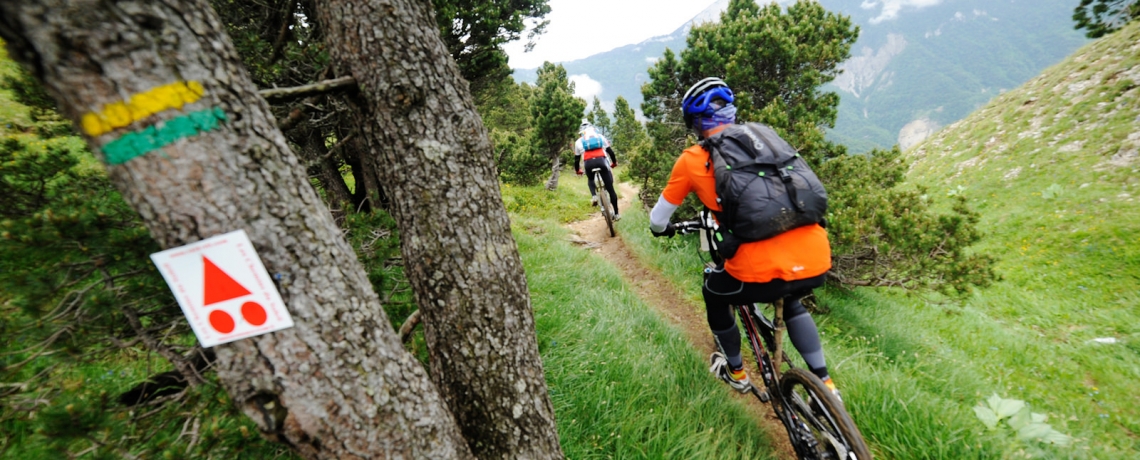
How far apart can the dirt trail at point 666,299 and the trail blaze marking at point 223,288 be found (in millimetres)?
3358

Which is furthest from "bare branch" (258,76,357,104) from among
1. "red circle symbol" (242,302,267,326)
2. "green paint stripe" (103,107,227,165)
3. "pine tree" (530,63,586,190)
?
"pine tree" (530,63,586,190)

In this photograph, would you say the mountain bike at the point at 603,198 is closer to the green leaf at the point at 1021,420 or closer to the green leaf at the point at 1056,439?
the green leaf at the point at 1021,420

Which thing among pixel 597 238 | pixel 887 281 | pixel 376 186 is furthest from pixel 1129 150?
pixel 376 186

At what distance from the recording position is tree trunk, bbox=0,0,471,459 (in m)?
0.98

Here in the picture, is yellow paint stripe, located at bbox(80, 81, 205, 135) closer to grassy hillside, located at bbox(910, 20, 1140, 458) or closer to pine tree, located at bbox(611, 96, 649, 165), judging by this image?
grassy hillside, located at bbox(910, 20, 1140, 458)

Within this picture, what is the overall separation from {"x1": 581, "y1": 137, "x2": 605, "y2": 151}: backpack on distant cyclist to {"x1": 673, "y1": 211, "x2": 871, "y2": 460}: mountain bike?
18.6 ft

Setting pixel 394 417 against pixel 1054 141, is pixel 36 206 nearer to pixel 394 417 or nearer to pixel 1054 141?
pixel 394 417

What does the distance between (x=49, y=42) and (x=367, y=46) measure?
0.95 metres

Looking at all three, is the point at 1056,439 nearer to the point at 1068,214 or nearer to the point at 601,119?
the point at 1068,214

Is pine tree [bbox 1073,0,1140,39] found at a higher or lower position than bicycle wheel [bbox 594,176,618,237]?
higher

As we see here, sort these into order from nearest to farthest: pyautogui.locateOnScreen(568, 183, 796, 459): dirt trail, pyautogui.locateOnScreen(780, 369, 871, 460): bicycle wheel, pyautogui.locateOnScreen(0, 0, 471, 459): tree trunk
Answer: pyautogui.locateOnScreen(0, 0, 471, 459): tree trunk < pyautogui.locateOnScreen(780, 369, 871, 460): bicycle wheel < pyautogui.locateOnScreen(568, 183, 796, 459): dirt trail

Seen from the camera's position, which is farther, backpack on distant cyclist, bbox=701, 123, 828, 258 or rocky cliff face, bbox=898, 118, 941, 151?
rocky cliff face, bbox=898, 118, 941, 151

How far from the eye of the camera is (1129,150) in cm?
1105

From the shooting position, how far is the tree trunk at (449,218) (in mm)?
1776
